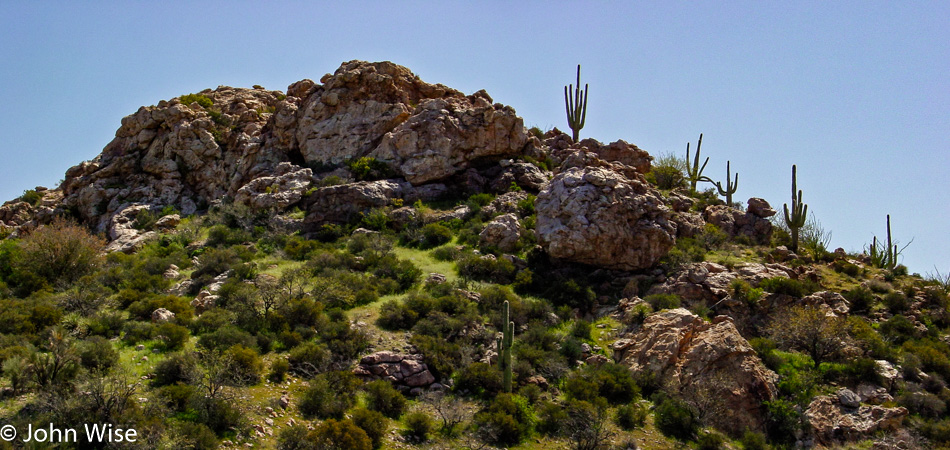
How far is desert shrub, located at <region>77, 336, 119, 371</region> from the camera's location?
15.3 m

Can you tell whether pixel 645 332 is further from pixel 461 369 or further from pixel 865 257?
pixel 865 257

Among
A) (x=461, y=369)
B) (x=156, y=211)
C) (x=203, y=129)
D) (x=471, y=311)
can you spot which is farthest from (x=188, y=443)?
(x=203, y=129)

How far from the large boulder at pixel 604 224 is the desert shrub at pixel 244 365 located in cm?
1274

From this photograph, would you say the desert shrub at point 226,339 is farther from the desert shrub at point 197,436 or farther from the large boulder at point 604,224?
the large boulder at point 604,224

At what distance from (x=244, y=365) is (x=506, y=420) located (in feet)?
23.3

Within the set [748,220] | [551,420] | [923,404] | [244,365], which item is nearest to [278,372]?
[244,365]

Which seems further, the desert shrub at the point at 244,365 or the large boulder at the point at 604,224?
the large boulder at the point at 604,224

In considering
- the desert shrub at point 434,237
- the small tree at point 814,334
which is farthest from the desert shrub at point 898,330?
the desert shrub at point 434,237

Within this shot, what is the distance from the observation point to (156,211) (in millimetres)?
33719

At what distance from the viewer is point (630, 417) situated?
17.0 meters

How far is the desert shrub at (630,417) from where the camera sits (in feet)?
55.7

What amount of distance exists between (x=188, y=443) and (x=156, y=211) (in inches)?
966

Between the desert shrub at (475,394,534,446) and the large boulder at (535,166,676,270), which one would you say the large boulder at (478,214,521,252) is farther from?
the desert shrub at (475,394,534,446)

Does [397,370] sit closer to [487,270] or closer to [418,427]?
[418,427]
